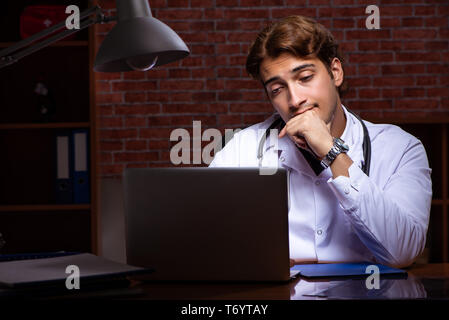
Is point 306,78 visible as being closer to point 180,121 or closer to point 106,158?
point 180,121

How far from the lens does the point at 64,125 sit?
8.86 ft

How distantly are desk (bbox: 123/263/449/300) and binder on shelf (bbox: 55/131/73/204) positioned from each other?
181 cm

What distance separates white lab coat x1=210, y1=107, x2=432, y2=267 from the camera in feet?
4.15

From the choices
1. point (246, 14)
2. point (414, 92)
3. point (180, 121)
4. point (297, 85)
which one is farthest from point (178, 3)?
point (297, 85)

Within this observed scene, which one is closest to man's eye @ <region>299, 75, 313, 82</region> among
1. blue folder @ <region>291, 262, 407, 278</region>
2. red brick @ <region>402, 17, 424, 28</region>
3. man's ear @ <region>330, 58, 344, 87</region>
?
man's ear @ <region>330, 58, 344, 87</region>

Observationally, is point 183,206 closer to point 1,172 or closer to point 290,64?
point 290,64

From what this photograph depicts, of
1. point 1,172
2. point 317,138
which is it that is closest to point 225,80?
point 1,172

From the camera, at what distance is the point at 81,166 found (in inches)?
104

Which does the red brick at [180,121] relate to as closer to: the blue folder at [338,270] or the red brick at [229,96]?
the red brick at [229,96]

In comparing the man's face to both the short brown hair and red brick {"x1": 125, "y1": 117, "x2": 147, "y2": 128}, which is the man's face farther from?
red brick {"x1": 125, "y1": 117, "x2": 147, "y2": 128}

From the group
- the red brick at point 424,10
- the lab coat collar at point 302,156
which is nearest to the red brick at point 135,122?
the lab coat collar at point 302,156

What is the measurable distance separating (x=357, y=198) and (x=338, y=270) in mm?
226

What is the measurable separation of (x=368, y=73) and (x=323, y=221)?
6.23ft

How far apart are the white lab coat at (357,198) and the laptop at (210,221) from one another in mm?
374
